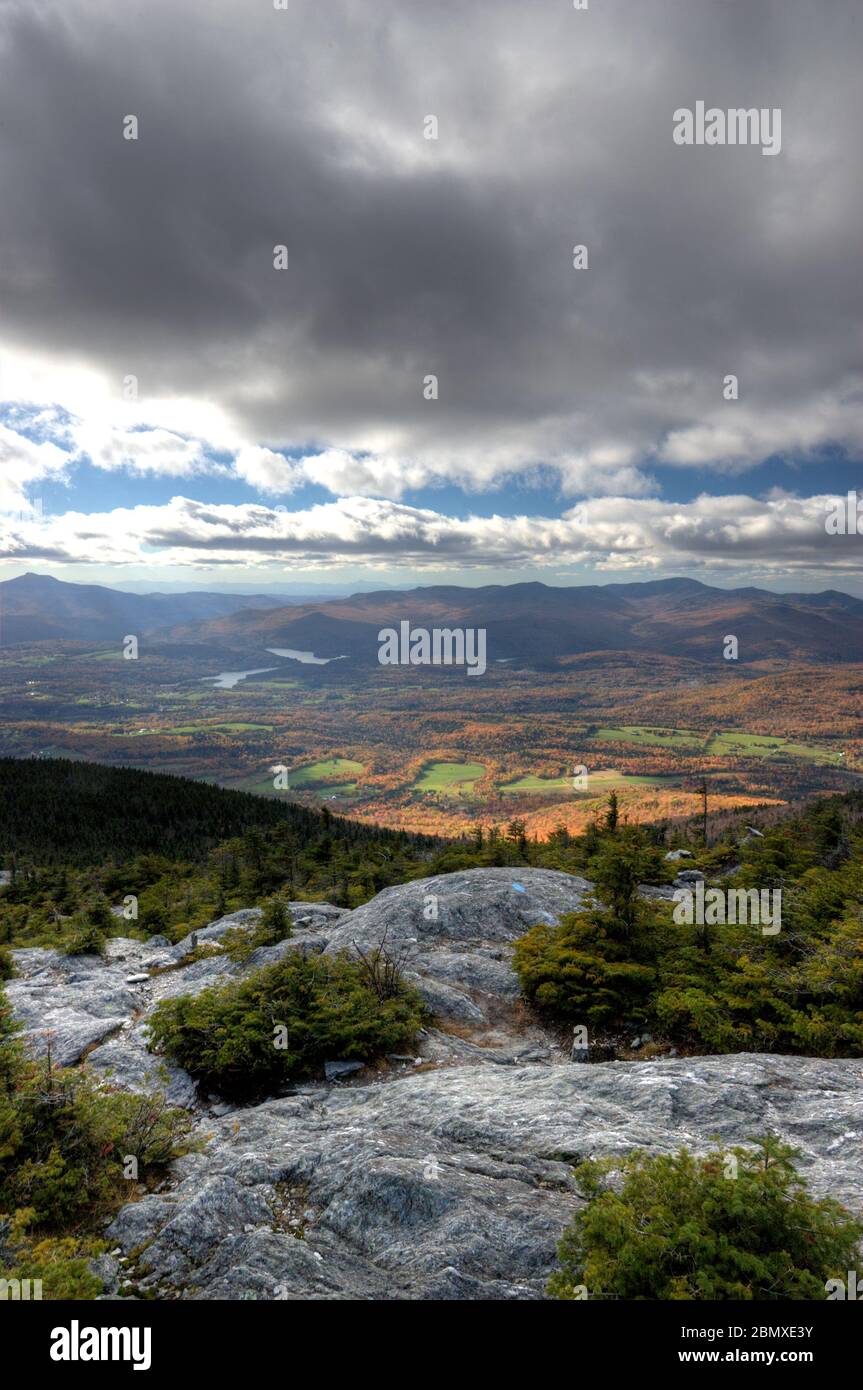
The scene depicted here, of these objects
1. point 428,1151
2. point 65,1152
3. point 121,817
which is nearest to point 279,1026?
point 65,1152

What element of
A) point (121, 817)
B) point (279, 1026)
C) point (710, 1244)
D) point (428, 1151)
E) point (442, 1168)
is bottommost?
point (121, 817)

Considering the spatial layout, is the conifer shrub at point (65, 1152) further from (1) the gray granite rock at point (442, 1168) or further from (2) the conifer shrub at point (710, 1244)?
(2) the conifer shrub at point (710, 1244)

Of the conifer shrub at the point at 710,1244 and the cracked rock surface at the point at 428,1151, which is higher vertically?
the conifer shrub at the point at 710,1244

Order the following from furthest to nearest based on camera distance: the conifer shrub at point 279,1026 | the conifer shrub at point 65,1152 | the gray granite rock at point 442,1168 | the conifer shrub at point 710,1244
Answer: the conifer shrub at point 279,1026
the conifer shrub at point 65,1152
the gray granite rock at point 442,1168
the conifer shrub at point 710,1244

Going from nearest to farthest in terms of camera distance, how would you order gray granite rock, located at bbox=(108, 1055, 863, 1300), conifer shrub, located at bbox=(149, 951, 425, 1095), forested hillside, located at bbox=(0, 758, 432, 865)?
gray granite rock, located at bbox=(108, 1055, 863, 1300) < conifer shrub, located at bbox=(149, 951, 425, 1095) < forested hillside, located at bbox=(0, 758, 432, 865)

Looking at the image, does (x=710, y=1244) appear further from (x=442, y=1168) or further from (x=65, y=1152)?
(x=65, y=1152)

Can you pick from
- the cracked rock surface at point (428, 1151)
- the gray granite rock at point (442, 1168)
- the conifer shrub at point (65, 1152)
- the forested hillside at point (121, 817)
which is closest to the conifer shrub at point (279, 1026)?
the cracked rock surface at point (428, 1151)

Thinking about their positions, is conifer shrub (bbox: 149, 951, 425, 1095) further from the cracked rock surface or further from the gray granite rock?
the gray granite rock

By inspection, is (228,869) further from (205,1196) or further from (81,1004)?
(205,1196)

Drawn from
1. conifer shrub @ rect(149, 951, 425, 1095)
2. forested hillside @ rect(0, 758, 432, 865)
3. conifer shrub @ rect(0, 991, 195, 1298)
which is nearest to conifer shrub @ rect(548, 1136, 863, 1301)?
conifer shrub @ rect(0, 991, 195, 1298)
